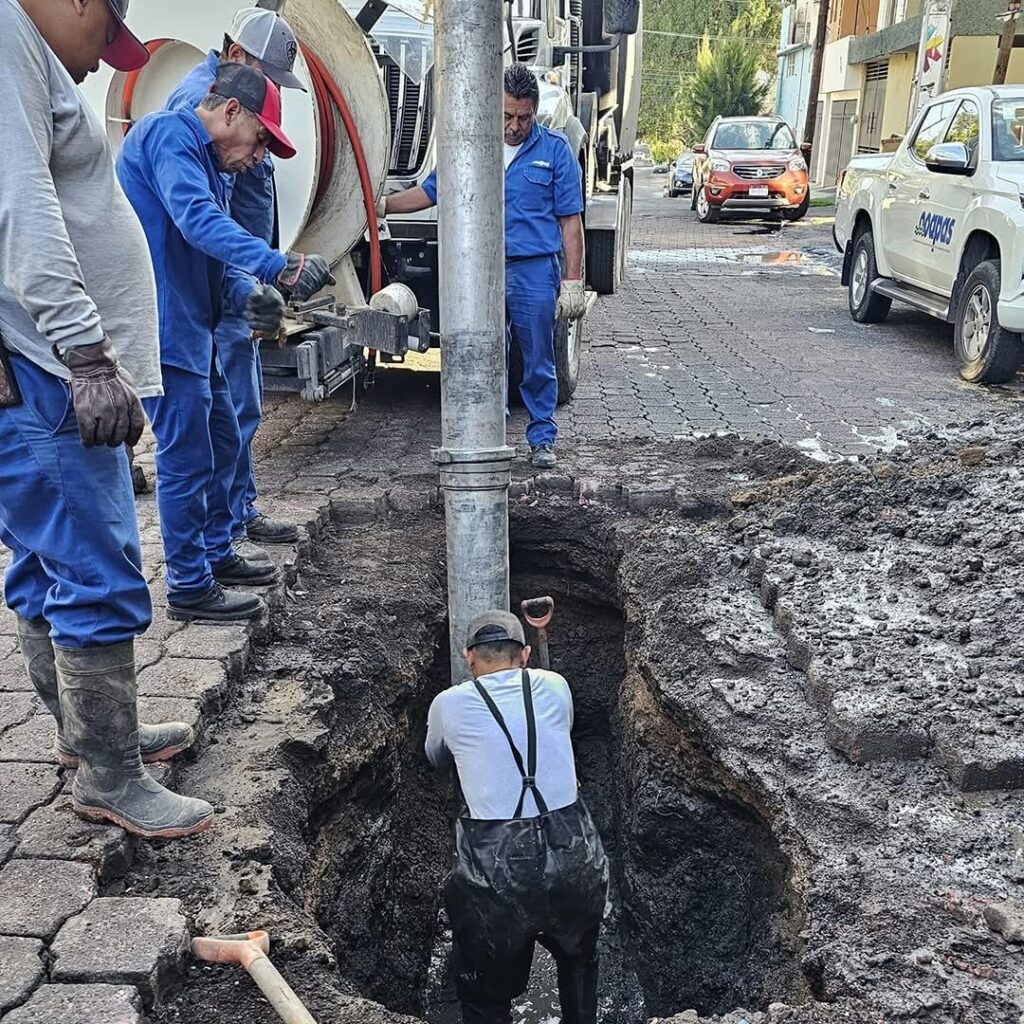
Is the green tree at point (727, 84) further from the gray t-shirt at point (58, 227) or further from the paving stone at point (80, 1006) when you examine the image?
the paving stone at point (80, 1006)

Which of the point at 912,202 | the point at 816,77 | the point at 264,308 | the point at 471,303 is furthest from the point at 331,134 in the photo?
the point at 816,77

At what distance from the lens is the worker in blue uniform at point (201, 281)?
11.5 feet

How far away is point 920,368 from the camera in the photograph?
28.6ft

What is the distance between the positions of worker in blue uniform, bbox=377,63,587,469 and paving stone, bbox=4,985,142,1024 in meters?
3.85

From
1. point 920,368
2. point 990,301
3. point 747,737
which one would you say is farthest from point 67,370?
point 920,368

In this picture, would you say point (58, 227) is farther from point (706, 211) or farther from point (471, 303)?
point (706, 211)

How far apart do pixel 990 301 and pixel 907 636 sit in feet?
16.2

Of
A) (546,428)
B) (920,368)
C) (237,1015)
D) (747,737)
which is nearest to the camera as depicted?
(237,1015)

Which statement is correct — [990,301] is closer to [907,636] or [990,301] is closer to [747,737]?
[907,636]

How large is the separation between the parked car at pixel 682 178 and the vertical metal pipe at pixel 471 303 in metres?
26.0

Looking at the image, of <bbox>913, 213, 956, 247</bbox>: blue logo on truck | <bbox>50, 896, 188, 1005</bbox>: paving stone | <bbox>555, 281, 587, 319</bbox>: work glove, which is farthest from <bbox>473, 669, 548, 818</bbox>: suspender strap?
<bbox>913, 213, 956, 247</bbox>: blue logo on truck

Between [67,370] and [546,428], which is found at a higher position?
[67,370]

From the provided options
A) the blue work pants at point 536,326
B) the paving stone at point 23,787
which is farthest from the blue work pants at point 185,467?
the blue work pants at point 536,326

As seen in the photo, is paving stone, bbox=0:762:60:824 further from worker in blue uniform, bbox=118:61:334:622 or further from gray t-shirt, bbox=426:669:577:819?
gray t-shirt, bbox=426:669:577:819
